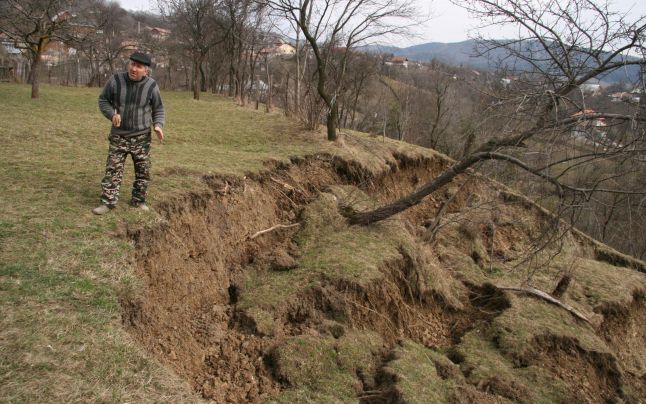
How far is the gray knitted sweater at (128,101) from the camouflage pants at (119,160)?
9 centimetres

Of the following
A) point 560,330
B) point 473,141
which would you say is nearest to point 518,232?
point 560,330

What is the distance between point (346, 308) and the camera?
6.23 meters

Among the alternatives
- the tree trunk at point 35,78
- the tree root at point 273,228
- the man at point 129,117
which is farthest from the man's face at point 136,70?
the tree trunk at point 35,78

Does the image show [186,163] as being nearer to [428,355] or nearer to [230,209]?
[230,209]

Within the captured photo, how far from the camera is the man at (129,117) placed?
5.29m

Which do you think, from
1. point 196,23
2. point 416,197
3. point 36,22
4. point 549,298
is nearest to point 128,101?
point 416,197

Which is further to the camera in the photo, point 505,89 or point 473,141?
point 473,141

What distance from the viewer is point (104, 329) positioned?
3773 mm

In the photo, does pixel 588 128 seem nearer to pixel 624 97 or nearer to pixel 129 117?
pixel 624 97

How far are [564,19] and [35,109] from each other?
1270 centimetres

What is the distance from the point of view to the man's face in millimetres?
5250

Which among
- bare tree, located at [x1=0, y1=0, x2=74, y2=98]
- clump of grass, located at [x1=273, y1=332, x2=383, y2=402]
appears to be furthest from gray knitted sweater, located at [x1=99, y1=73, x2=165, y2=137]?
bare tree, located at [x1=0, y1=0, x2=74, y2=98]

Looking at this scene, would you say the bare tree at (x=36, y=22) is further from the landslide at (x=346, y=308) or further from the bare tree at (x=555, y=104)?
the bare tree at (x=555, y=104)

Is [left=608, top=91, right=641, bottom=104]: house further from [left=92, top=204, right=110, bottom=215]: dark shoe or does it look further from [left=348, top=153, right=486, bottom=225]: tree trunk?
[left=92, top=204, right=110, bottom=215]: dark shoe
